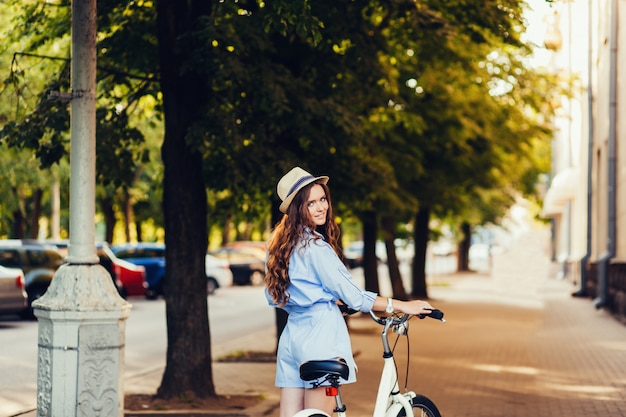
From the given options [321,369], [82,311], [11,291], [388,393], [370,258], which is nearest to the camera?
[321,369]

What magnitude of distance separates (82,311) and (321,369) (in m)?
2.19

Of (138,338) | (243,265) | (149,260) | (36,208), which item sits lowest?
(138,338)

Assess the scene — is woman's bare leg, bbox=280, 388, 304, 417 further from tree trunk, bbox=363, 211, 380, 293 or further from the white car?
the white car

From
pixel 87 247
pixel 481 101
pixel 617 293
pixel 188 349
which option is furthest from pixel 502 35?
pixel 617 293

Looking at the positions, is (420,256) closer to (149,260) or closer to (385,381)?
(149,260)

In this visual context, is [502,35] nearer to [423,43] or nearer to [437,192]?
[423,43]

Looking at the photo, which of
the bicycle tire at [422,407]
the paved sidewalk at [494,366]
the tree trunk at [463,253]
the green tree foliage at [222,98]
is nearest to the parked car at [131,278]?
the paved sidewalk at [494,366]

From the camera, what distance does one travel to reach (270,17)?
9133 mm

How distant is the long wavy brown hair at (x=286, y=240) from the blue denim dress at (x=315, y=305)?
36 millimetres

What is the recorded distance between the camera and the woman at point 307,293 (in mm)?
5211

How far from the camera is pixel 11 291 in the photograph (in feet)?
61.2

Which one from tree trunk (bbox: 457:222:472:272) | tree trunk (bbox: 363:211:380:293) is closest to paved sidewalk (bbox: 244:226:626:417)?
tree trunk (bbox: 363:211:380:293)

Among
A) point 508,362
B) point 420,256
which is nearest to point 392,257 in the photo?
point 420,256

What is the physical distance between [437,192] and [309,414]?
19.2 meters
